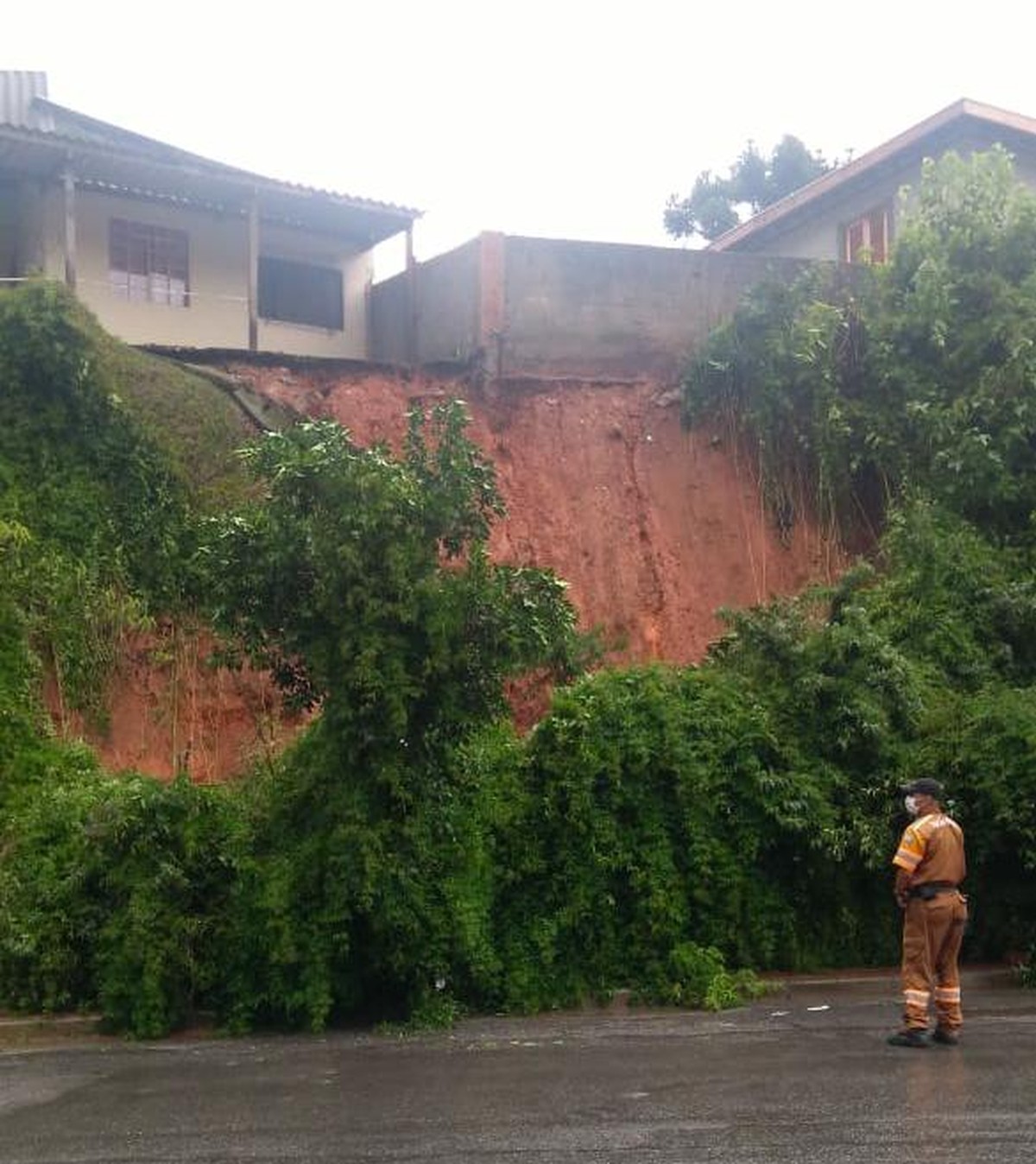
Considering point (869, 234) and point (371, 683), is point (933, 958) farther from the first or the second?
point (869, 234)

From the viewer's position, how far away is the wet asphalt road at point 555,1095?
6.23m

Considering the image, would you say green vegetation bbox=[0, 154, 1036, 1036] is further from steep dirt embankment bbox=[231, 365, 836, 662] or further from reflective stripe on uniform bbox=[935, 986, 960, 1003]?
steep dirt embankment bbox=[231, 365, 836, 662]

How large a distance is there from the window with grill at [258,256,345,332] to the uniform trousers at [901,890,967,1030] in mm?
15881

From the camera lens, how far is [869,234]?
23.0 meters

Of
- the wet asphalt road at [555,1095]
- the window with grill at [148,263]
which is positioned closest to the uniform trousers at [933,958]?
the wet asphalt road at [555,1095]

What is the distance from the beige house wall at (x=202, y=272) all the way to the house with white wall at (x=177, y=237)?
0.02 meters

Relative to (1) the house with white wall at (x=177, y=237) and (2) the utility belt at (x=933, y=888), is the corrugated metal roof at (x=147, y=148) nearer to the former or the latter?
(1) the house with white wall at (x=177, y=237)

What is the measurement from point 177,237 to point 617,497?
7.85 m

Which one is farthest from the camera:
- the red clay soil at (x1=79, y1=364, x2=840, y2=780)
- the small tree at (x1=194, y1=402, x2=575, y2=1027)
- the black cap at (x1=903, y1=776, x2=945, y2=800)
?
the red clay soil at (x1=79, y1=364, x2=840, y2=780)

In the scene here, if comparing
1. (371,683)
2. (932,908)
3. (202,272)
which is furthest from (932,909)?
(202,272)

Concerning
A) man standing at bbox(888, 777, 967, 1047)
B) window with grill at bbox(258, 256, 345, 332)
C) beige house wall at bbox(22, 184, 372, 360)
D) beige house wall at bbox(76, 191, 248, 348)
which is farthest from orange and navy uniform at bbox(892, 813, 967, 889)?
window with grill at bbox(258, 256, 345, 332)

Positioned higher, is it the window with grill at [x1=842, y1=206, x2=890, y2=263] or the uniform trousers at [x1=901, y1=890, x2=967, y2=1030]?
the window with grill at [x1=842, y1=206, x2=890, y2=263]

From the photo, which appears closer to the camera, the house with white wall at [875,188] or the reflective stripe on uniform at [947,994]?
the reflective stripe on uniform at [947,994]

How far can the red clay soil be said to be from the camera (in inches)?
692
